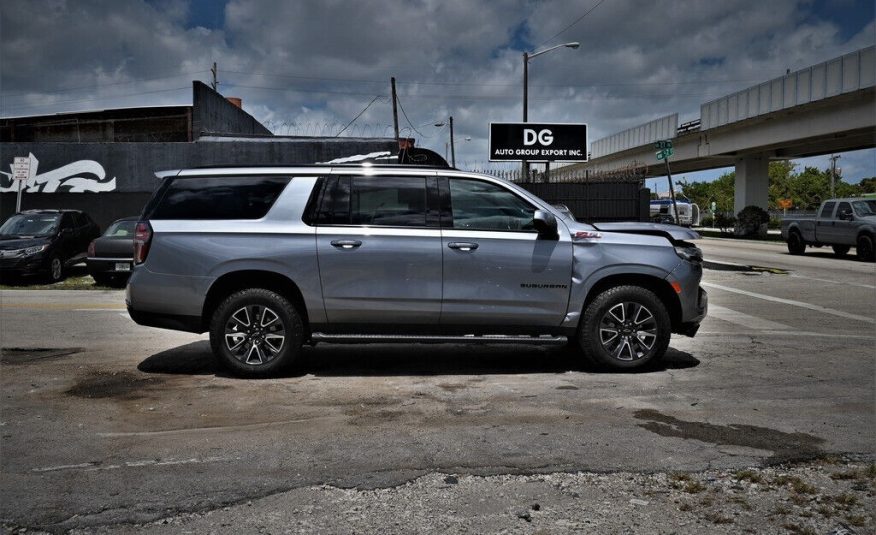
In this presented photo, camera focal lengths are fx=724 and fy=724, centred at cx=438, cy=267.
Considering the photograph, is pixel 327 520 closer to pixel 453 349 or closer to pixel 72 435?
pixel 72 435

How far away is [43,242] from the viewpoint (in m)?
15.9

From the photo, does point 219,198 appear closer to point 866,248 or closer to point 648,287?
point 648,287

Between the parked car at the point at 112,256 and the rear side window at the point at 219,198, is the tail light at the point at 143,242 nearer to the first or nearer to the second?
the rear side window at the point at 219,198

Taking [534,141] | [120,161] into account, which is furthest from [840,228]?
[120,161]

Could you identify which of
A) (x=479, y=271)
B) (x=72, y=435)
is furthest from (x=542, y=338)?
(x=72, y=435)

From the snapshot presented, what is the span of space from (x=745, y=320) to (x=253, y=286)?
7156 mm

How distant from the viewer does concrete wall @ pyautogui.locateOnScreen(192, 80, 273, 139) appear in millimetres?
24328

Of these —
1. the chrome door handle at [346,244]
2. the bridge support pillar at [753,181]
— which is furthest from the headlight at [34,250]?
the bridge support pillar at [753,181]

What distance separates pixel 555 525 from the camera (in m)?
3.42

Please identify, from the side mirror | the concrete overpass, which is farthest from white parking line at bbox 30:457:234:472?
the concrete overpass

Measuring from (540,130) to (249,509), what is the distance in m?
26.7

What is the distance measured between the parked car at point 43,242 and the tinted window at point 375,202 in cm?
1181

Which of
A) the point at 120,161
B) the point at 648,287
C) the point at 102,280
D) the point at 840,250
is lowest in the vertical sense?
the point at 102,280

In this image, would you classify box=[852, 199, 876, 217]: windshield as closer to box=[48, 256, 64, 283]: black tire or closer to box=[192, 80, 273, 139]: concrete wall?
box=[192, 80, 273, 139]: concrete wall
